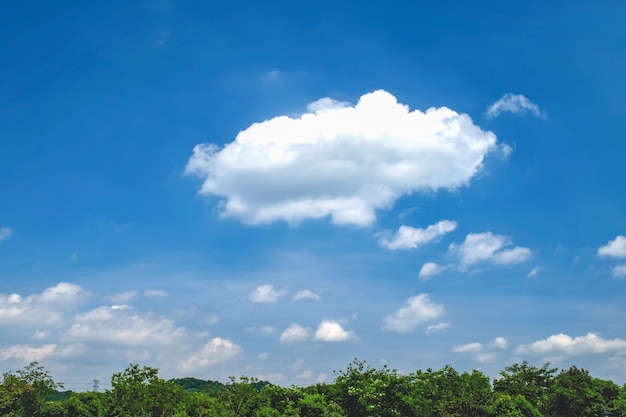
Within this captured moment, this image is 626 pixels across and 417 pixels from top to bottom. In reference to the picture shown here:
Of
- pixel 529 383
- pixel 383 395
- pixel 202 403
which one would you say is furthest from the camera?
pixel 529 383

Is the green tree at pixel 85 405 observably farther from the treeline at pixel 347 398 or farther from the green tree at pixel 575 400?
the green tree at pixel 575 400

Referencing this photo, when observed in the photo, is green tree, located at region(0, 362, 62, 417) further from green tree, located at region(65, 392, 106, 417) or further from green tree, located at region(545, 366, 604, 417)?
green tree, located at region(545, 366, 604, 417)

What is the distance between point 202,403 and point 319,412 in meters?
12.6

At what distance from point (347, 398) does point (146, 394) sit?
20043 mm

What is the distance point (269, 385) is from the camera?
→ 59.2m

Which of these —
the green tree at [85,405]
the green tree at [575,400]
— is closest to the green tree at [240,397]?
the green tree at [85,405]

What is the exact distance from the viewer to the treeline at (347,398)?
52.0 metres

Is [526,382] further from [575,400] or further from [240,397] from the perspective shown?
[240,397]

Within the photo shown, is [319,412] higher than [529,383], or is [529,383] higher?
[529,383]

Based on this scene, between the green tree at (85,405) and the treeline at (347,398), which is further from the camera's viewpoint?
the green tree at (85,405)

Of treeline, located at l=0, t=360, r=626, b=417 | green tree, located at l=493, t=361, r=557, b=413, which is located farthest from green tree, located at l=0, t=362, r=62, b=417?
green tree, located at l=493, t=361, r=557, b=413

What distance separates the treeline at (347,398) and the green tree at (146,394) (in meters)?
0.10

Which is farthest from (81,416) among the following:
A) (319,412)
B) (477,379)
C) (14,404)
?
(477,379)

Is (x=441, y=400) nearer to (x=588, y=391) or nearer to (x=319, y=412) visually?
(x=319, y=412)
